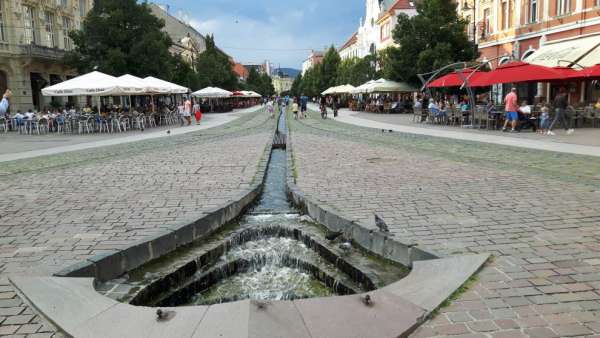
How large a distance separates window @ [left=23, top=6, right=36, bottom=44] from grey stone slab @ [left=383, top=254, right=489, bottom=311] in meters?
37.7

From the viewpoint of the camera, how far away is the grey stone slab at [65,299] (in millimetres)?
3769

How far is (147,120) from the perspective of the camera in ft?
93.0

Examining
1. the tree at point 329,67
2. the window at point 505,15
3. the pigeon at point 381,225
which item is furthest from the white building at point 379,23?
the pigeon at point 381,225

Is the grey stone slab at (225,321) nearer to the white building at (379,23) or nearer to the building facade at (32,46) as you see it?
the building facade at (32,46)

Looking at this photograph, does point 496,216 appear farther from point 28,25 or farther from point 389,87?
point 28,25

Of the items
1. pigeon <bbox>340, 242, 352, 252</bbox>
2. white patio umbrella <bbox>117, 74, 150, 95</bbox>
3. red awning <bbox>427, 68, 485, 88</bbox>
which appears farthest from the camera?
red awning <bbox>427, 68, 485, 88</bbox>

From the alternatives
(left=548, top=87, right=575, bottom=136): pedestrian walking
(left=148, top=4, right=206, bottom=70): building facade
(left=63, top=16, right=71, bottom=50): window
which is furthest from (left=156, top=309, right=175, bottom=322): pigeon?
(left=148, top=4, right=206, bottom=70): building facade

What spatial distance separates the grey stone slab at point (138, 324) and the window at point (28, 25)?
36957 mm

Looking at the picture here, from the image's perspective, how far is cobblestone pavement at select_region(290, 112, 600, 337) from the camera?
365 centimetres

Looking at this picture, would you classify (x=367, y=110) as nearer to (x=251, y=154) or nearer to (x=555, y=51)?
(x=555, y=51)

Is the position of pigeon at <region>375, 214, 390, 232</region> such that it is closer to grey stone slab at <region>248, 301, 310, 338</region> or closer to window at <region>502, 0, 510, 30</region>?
grey stone slab at <region>248, 301, 310, 338</region>

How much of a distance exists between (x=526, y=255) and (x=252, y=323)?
9.74 feet

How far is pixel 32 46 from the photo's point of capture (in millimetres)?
A: 33625

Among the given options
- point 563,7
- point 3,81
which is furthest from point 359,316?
point 3,81
